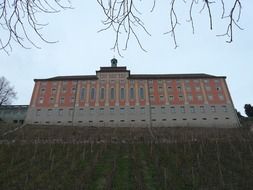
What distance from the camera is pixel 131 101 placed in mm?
39562

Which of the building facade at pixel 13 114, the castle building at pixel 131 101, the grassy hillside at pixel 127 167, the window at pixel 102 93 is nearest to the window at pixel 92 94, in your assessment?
the castle building at pixel 131 101

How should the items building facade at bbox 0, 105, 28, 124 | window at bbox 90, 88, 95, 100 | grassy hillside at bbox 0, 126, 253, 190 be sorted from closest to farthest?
grassy hillside at bbox 0, 126, 253, 190, window at bbox 90, 88, 95, 100, building facade at bbox 0, 105, 28, 124

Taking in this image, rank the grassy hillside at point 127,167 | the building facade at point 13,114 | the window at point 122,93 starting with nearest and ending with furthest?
the grassy hillside at point 127,167 → the window at point 122,93 → the building facade at point 13,114

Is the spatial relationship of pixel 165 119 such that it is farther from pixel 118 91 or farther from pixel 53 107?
pixel 53 107

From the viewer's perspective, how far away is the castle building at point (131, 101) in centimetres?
3794

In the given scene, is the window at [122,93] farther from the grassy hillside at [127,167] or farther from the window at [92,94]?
the grassy hillside at [127,167]

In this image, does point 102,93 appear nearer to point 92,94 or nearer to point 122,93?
point 92,94

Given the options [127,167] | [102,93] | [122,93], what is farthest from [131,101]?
[127,167]

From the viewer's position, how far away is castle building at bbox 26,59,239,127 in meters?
37.9

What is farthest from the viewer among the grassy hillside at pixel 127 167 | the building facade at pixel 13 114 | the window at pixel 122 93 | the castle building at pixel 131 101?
the building facade at pixel 13 114

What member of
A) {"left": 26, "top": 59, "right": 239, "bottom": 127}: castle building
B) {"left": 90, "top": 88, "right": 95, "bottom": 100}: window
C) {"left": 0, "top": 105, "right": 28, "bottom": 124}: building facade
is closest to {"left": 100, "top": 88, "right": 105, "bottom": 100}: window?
{"left": 26, "top": 59, "right": 239, "bottom": 127}: castle building

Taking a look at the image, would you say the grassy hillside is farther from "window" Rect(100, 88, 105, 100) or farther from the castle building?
"window" Rect(100, 88, 105, 100)

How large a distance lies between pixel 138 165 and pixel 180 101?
29115 mm

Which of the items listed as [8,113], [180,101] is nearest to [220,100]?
[180,101]
